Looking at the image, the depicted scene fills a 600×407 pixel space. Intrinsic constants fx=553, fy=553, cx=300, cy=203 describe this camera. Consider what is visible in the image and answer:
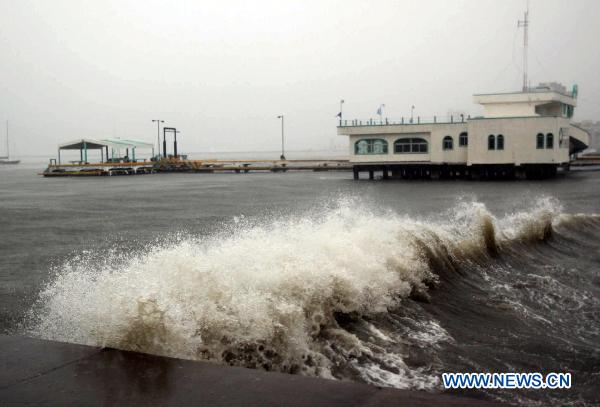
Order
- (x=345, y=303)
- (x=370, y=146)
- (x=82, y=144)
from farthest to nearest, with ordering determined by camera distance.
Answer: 1. (x=82, y=144)
2. (x=370, y=146)
3. (x=345, y=303)

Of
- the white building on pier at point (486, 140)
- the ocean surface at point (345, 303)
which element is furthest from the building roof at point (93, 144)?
the ocean surface at point (345, 303)

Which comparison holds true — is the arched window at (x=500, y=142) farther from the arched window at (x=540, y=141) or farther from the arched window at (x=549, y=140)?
the arched window at (x=549, y=140)

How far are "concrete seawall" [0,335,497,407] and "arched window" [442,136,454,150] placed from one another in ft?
Answer: 156

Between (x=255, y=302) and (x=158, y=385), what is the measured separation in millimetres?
2205

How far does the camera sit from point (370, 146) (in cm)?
5169

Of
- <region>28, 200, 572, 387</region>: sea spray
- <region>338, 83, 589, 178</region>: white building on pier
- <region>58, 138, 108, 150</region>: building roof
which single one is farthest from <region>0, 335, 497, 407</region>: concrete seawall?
<region>58, 138, 108, 150</region>: building roof

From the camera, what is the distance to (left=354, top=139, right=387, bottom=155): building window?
168 ft

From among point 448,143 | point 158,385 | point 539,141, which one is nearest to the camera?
point 158,385

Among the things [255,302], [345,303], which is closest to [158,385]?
[255,302]

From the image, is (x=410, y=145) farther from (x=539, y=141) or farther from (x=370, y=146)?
(x=539, y=141)

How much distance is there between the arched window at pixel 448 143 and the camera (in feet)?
160

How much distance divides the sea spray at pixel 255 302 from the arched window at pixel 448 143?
4200cm

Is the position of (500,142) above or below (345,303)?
above

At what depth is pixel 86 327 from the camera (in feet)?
15.8
